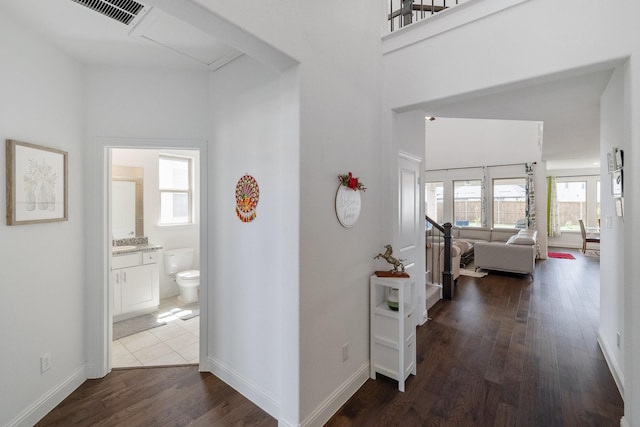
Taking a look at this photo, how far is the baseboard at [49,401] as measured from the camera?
184 cm

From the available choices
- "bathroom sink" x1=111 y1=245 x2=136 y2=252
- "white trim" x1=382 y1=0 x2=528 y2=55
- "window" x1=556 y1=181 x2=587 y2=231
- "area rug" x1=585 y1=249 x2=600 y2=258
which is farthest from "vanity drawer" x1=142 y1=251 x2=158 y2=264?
"window" x1=556 y1=181 x2=587 y2=231

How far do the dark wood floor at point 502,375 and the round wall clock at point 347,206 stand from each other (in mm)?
1393

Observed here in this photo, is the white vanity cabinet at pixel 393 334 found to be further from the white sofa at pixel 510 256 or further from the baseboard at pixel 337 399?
the white sofa at pixel 510 256

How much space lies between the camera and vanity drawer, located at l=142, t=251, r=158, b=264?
3.74 metres

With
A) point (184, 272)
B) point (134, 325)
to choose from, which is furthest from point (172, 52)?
point (134, 325)

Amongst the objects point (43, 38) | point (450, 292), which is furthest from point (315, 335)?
point (450, 292)

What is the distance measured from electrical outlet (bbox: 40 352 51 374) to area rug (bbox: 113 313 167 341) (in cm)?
117

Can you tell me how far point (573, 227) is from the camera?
9.20 metres

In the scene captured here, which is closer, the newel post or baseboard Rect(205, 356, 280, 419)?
baseboard Rect(205, 356, 280, 419)

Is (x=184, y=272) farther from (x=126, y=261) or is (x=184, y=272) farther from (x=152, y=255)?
(x=126, y=261)

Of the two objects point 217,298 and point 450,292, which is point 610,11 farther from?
point 450,292

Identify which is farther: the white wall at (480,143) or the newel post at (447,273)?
the white wall at (480,143)

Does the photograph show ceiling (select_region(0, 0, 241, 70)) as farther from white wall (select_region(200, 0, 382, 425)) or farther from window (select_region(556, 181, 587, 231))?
window (select_region(556, 181, 587, 231))

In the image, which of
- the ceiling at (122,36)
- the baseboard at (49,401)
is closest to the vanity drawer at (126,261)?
the baseboard at (49,401)
